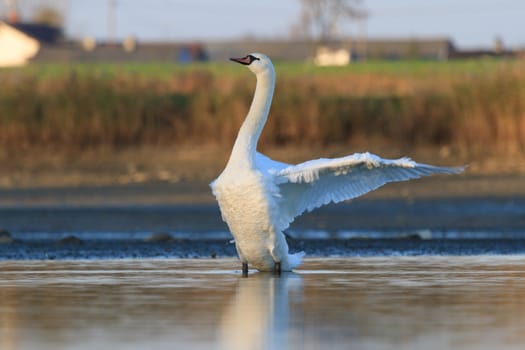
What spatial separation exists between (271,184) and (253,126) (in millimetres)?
624

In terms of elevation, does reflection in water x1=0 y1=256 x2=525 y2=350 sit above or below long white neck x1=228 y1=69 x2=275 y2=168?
below

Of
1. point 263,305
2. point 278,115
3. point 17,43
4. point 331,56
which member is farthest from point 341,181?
point 331,56

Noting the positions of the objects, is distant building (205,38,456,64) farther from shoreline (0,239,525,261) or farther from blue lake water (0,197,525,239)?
shoreline (0,239,525,261)

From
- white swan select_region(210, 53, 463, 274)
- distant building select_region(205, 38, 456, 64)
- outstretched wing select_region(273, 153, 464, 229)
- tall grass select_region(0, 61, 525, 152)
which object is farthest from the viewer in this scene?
distant building select_region(205, 38, 456, 64)

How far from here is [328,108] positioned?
23781 mm

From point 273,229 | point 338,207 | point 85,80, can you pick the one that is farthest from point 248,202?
point 85,80

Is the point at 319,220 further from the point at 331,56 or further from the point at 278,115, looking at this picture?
the point at 331,56

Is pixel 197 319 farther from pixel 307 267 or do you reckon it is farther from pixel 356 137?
pixel 356 137

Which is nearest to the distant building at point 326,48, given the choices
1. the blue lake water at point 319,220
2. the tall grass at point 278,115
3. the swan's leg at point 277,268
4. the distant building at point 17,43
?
the distant building at point 17,43

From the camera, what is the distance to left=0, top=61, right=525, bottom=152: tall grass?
23.0 meters

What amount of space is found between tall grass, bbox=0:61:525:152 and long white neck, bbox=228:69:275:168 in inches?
473

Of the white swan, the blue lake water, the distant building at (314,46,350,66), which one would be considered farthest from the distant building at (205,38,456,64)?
the white swan

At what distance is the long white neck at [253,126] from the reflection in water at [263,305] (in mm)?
921

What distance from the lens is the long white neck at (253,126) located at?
33.5ft
